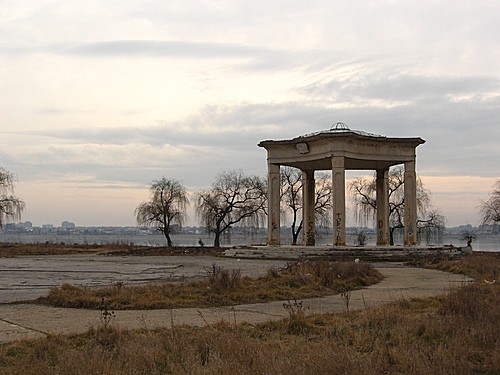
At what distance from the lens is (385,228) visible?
44.9 m

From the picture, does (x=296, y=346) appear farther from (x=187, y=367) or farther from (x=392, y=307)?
(x=392, y=307)

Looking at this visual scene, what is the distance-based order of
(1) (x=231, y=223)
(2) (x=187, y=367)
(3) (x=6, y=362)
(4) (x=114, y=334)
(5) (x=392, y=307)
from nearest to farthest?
(2) (x=187, y=367), (3) (x=6, y=362), (4) (x=114, y=334), (5) (x=392, y=307), (1) (x=231, y=223)

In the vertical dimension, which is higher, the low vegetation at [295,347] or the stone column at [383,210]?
the stone column at [383,210]

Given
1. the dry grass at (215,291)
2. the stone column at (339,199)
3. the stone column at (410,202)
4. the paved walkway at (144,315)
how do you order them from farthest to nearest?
the stone column at (410,202) < the stone column at (339,199) < the dry grass at (215,291) < the paved walkway at (144,315)

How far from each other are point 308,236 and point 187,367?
3806cm

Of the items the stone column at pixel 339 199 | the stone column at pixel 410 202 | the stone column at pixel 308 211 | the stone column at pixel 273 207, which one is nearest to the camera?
the stone column at pixel 339 199

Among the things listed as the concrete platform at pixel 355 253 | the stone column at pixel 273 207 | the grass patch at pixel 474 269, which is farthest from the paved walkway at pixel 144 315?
the stone column at pixel 273 207

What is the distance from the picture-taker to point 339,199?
125ft

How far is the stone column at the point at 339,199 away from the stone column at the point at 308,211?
21.3 ft

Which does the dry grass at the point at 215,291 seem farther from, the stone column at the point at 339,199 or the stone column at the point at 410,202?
the stone column at the point at 410,202

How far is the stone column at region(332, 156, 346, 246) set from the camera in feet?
124

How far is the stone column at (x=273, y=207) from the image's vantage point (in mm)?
41406

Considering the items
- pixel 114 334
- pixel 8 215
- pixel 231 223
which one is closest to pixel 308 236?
pixel 231 223

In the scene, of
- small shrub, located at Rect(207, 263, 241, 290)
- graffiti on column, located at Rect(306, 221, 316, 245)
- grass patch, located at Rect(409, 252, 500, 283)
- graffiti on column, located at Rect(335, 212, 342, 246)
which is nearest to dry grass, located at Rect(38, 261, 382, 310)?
small shrub, located at Rect(207, 263, 241, 290)
